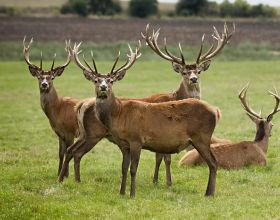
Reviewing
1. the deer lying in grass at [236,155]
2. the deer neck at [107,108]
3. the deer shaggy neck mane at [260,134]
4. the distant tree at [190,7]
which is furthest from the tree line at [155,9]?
the deer neck at [107,108]

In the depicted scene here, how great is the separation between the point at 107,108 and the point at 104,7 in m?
86.9

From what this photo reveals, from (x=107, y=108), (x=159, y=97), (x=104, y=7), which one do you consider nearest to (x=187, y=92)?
(x=159, y=97)

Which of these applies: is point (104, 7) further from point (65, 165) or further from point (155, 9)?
point (65, 165)

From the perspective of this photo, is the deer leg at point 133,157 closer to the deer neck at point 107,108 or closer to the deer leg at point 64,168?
the deer neck at point 107,108

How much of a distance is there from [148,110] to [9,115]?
45.0 feet

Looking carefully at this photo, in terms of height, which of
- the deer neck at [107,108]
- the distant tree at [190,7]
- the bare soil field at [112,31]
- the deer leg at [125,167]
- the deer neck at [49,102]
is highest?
the deer neck at [107,108]

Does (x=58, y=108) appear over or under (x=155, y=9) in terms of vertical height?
over

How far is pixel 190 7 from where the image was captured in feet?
336

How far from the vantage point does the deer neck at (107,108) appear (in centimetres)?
1220

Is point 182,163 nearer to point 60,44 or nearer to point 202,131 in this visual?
point 202,131

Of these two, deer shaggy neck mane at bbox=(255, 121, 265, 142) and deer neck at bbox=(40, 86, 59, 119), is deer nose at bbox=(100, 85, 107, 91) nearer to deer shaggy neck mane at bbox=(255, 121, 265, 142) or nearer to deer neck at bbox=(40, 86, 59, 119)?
deer neck at bbox=(40, 86, 59, 119)

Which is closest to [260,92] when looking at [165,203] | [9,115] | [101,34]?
[9,115]

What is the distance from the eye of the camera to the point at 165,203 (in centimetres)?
1155

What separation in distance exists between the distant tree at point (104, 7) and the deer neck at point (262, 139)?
265ft
